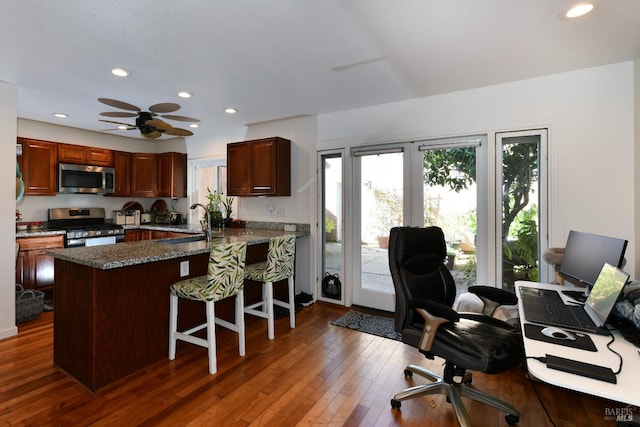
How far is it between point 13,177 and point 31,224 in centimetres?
198

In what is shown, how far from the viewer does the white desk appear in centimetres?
101

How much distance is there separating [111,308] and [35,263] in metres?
2.80

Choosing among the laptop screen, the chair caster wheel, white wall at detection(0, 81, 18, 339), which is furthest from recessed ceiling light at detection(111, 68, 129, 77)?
the chair caster wheel

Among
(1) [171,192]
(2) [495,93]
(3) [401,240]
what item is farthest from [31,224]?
(2) [495,93]

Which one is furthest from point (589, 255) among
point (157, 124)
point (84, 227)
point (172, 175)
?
point (84, 227)

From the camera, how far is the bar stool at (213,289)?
2.39 meters

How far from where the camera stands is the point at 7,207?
10.0 ft

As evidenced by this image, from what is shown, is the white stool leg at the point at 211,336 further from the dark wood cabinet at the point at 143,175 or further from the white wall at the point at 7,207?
the dark wood cabinet at the point at 143,175

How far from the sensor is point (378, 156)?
3834 millimetres

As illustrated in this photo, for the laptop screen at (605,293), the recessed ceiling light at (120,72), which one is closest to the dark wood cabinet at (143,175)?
the recessed ceiling light at (120,72)

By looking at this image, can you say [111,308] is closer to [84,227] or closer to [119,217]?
[84,227]

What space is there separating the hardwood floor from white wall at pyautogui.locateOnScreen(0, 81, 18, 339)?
1.31ft

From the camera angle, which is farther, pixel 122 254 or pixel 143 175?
pixel 143 175

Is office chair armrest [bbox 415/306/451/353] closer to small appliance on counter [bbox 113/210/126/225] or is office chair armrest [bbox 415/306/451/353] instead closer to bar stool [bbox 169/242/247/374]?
bar stool [bbox 169/242/247/374]
